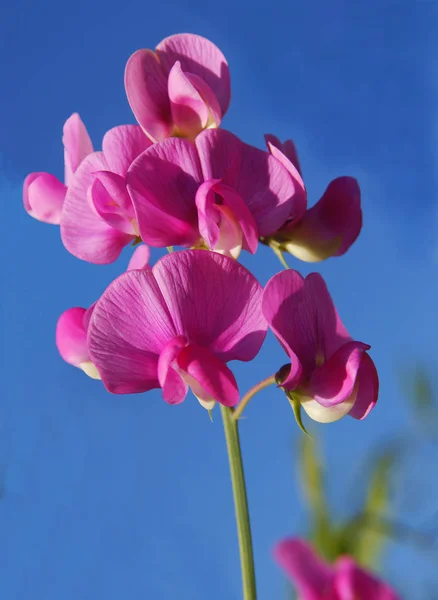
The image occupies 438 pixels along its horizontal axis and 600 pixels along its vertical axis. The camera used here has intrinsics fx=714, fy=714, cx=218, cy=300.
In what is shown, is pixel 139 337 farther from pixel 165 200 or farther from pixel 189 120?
pixel 189 120

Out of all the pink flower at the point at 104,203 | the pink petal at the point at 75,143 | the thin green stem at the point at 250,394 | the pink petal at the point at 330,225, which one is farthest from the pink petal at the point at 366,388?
the pink petal at the point at 75,143

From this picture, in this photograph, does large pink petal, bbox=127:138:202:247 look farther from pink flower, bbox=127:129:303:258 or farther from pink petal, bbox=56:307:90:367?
pink petal, bbox=56:307:90:367

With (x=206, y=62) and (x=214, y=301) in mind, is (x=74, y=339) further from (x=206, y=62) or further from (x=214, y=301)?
(x=206, y=62)

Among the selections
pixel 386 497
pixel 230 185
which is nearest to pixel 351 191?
pixel 230 185

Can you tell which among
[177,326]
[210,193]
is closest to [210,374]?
[177,326]

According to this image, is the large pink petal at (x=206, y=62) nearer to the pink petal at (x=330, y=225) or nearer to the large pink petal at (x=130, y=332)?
the pink petal at (x=330, y=225)

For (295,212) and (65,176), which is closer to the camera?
(295,212)

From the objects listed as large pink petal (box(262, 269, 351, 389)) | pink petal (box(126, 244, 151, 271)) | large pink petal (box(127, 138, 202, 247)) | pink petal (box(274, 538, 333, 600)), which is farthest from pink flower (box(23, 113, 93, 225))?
pink petal (box(274, 538, 333, 600))
